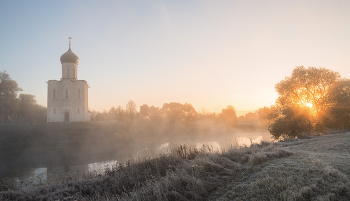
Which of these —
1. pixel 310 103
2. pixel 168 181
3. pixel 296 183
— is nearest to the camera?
pixel 296 183

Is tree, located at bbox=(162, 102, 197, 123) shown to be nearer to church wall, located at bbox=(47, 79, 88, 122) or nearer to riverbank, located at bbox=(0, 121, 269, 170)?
riverbank, located at bbox=(0, 121, 269, 170)

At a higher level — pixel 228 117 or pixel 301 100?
pixel 301 100

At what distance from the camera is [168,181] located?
16.5ft

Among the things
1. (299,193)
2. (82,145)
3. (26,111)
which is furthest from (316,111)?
(26,111)

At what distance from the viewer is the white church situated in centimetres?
4097

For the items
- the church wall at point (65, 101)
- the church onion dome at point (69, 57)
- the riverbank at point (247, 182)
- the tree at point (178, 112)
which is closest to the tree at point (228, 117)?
the tree at point (178, 112)

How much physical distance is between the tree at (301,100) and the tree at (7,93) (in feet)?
168

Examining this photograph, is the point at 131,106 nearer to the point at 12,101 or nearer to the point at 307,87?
the point at 12,101

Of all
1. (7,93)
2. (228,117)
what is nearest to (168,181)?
(7,93)

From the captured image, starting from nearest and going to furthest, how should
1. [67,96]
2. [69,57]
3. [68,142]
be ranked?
1. [68,142]
2. [69,57]
3. [67,96]

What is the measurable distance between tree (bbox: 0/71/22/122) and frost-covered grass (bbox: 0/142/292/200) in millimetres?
45282

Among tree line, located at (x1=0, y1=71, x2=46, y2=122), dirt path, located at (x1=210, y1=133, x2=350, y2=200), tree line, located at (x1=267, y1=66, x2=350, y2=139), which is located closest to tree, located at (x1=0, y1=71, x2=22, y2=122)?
tree line, located at (x1=0, y1=71, x2=46, y2=122)

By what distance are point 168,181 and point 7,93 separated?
167 feet

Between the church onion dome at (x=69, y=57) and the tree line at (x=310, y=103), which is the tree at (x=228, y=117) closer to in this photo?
the tree line at (x=310, y=103)
